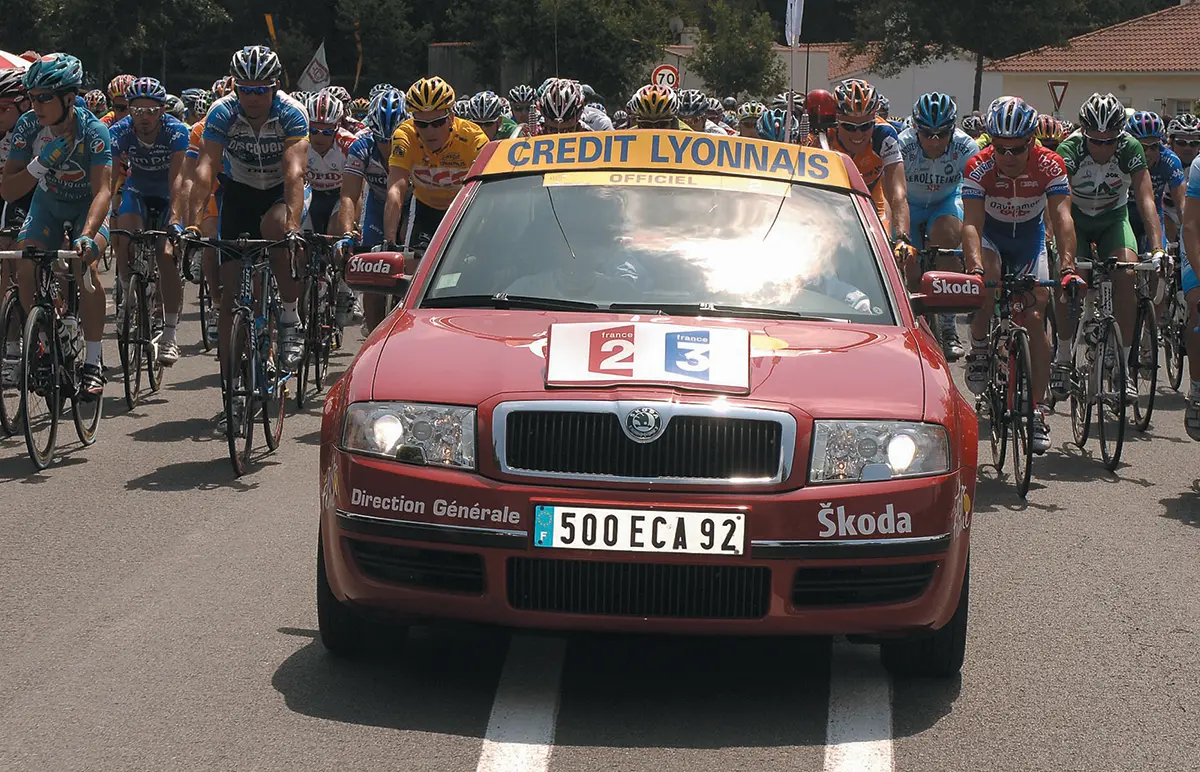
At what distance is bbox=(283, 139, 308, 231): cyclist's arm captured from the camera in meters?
10.8

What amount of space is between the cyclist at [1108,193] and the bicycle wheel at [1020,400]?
1.76 meters

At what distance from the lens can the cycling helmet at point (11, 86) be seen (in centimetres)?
1158

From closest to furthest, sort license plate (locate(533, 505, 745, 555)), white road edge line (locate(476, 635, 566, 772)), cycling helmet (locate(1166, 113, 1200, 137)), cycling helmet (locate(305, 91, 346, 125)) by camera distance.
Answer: white road edge line (locate(476, 635, 566, 772)) → license plate (locate(533, 505, 745, 555)) → cycling helmet (locate(305, 91, 346, 125)) → cycling helmet (locate(1166, 113, 1200, 137))

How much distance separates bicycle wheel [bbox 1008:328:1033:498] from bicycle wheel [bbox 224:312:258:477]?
414 centimetres

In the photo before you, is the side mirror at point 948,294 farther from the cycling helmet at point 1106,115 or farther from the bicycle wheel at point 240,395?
the cycling helmet at point 1106,115

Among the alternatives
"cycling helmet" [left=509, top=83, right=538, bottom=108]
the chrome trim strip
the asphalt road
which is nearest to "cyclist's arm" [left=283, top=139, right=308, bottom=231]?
the asphalt road

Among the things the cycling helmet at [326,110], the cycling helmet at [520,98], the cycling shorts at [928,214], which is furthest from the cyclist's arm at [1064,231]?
the cycling helmet at [520,98]

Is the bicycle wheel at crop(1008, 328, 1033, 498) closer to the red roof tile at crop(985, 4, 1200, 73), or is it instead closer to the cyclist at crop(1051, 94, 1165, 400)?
the cyclist at crop(1051, 94, 1165, 400)

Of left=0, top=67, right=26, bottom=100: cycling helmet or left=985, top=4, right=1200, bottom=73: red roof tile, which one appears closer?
left=0, top=67, right=26, bottom=100: cycling helmet

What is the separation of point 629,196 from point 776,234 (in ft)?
1.93

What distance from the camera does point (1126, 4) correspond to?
9788 centimetres

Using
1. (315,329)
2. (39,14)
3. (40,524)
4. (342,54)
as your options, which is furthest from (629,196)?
(342,54)


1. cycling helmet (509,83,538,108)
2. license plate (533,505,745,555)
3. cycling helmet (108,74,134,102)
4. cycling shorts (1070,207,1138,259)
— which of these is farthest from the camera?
cycling helmet (509,83,538,108)

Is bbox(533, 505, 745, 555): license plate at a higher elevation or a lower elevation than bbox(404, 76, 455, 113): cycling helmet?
lower
